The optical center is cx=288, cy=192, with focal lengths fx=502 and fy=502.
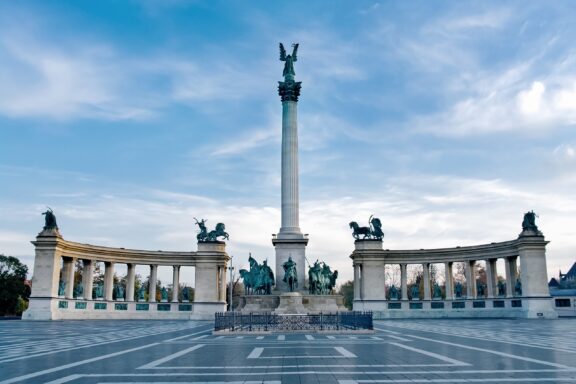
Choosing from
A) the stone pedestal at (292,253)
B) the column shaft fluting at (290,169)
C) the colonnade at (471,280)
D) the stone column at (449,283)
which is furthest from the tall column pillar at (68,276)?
the stone column at (449,283)

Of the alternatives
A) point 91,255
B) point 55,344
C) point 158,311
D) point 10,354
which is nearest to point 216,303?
point 158,311

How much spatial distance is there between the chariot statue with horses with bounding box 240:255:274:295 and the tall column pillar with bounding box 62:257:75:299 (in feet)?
82.0

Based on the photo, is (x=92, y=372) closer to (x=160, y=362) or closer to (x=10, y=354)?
(x=160, y=362)

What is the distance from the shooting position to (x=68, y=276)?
66.4 m

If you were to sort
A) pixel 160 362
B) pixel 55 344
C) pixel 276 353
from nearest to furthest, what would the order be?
1. pixel 160 362
2. pixel 276 353
3. pixel 55 344

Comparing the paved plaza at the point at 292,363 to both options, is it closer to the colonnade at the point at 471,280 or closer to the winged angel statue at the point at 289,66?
the colonnade at the point at 471,280

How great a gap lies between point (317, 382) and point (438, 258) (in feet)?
213

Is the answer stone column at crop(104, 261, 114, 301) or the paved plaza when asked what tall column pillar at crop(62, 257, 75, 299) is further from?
the paved plaza

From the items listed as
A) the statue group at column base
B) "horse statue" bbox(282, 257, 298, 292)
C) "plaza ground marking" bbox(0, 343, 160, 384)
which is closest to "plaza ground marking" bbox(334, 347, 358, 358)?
"plaza ground marking" bbox(0, 343, 160, 384)

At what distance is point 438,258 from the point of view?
7375cm

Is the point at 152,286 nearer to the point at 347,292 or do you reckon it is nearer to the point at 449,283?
the point at 449,283

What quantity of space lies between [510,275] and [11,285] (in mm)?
73715

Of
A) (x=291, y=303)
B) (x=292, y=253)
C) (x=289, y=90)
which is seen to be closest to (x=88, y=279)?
(x=292, y=253)

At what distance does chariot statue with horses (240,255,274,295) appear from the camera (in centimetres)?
5519
